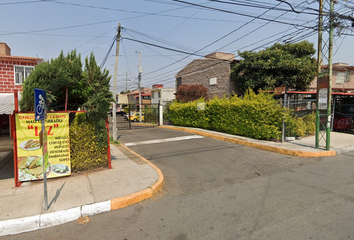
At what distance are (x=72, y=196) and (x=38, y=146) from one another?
173 centimetres

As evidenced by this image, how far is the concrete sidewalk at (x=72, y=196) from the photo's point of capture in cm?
357

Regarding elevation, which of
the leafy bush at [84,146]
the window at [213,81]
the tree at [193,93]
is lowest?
the leafy bush at [84,146]

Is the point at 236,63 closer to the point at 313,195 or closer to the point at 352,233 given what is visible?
the point at 313,195

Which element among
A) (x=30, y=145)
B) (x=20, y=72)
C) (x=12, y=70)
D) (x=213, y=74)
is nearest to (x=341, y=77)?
(x=213, y=74)

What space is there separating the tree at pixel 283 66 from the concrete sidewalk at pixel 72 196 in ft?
49.3

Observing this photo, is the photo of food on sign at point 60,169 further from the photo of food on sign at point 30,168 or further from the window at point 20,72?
the window at point 20,72

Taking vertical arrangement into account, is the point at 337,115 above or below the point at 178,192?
above

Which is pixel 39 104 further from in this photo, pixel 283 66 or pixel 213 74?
pixel 213 74

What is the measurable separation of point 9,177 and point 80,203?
130 inches

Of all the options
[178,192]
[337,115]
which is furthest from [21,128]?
[337,115]

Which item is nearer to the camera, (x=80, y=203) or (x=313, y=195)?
(x=80, y=203)

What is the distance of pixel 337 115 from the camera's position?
14078 millimetres

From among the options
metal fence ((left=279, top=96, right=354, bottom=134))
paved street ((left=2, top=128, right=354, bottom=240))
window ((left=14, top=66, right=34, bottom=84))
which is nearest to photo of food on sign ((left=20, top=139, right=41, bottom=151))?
paved street ((left=2, top=128, right=354, bottom=240))

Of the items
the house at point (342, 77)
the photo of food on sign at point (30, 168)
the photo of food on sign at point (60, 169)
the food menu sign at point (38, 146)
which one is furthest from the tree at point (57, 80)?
the house at point (342, 77)
